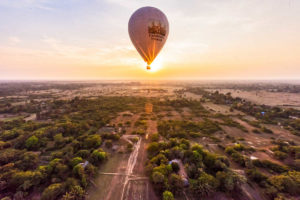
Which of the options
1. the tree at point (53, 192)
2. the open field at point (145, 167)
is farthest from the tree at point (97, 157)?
the tree at point (53, 192)

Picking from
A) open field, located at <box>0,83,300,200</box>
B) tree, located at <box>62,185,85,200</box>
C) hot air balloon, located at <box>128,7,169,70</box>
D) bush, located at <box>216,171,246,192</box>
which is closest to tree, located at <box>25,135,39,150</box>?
open field, located at <box>0,83,300,200</box>

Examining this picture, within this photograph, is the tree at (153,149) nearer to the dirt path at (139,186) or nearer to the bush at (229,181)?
the dirt path at (139,186)

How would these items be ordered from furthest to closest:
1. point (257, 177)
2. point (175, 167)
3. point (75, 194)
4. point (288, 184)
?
point (175, 167) < point (257, 177) < point (288, 184) < point (75, 194)

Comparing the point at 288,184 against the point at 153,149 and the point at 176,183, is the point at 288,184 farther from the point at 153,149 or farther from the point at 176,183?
the point at 153,149

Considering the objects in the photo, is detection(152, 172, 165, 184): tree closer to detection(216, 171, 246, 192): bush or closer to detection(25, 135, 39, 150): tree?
detection(216, 171, 246, 192): bush

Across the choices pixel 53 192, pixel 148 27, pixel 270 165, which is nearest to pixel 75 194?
pixel 53 192

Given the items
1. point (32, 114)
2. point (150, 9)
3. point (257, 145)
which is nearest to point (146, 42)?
point (150, 9)
